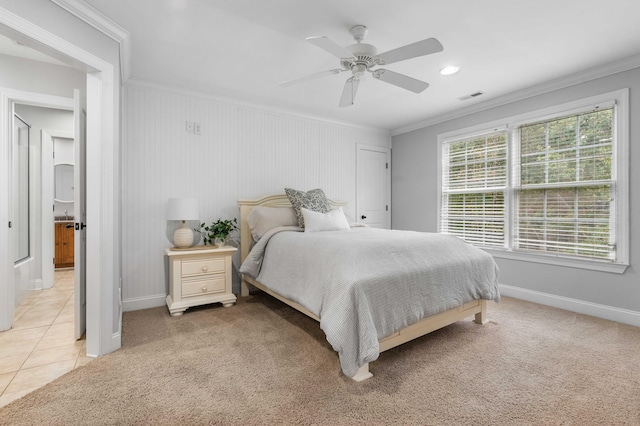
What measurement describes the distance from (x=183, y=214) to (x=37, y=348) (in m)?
1.46

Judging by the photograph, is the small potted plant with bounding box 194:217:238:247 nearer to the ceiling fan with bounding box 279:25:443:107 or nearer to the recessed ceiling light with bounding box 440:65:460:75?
the ceiling fan with bounding box 279:25:443:107

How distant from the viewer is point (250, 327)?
2.71 m

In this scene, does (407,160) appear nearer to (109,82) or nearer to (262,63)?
(262,63)

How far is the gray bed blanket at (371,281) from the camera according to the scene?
185 cm

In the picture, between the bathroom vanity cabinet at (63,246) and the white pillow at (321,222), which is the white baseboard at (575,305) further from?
the bathroom vanity cabinet at (63,246)

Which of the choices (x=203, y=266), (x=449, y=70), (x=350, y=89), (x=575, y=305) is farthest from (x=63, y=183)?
(x=575, y=305)

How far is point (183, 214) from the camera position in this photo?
3062mm

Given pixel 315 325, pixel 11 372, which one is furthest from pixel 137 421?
pixel 315 325

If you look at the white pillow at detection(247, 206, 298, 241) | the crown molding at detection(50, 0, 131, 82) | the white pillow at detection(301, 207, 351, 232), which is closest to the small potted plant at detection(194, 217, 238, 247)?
the white pillow at detection(247, 206, 298, 241)

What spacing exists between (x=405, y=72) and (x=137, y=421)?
3.38m

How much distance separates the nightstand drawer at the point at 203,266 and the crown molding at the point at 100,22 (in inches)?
75.0

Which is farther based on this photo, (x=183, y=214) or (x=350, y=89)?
(x=183, y=214)

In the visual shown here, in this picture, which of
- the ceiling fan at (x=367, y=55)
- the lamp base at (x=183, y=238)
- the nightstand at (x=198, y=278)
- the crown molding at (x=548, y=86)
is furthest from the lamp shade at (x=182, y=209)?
the crown molding at (x=548, y=86)

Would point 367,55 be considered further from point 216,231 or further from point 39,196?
point 39,196
